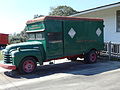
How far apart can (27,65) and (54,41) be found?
1752mm

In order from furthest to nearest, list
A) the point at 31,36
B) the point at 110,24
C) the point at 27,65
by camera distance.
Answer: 1. the point at 110,24
2. the point at 31,36
3. the point at 27,65

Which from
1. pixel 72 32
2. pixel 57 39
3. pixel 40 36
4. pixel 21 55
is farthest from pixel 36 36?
pixel 72 32

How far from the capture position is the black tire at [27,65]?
8555mm

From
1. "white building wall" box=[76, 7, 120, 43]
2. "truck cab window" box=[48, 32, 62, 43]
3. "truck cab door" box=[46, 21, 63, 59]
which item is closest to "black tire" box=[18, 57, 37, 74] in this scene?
"truck cab door" box=[46, 21, 63, 59]

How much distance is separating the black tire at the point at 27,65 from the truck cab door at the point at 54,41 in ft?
2.72

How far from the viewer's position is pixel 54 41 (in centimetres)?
943

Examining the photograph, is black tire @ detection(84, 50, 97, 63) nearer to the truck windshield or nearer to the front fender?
the truck windshield

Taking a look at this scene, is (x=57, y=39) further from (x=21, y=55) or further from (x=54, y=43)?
(x=21, y=55)

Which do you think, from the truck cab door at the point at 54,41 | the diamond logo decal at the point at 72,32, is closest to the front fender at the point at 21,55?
the truck cab door at the point at 54,41

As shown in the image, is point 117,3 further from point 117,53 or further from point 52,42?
point 52,42

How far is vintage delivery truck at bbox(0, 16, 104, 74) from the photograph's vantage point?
28.4 ft

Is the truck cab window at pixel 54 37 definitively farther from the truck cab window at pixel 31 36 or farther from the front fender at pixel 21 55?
the truck cab window at pixel 31 36

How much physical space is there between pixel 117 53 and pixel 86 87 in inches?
234

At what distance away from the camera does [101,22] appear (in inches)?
448
